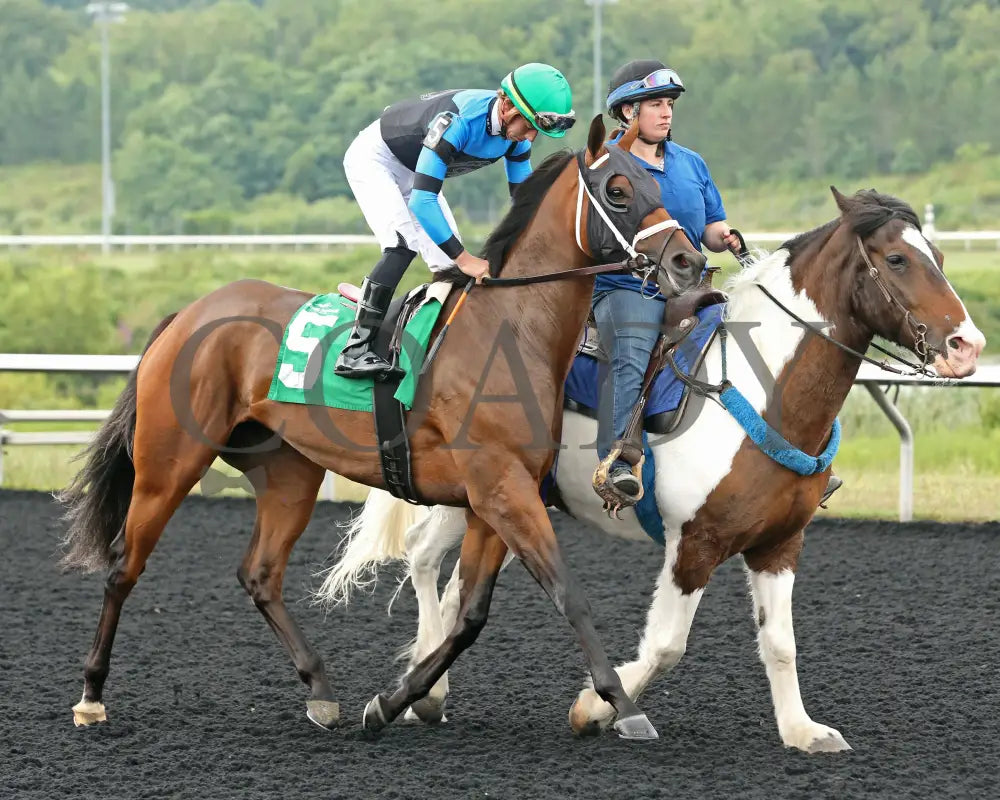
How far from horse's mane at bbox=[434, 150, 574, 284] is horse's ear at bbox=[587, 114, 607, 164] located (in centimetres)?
12

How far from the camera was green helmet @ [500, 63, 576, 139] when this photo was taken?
4242 mm

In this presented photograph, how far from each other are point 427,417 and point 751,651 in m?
1.98

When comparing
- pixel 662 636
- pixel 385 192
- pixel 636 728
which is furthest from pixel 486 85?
pixel 636 728

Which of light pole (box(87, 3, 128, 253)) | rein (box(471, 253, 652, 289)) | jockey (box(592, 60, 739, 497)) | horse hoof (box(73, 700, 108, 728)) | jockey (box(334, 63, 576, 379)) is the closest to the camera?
rein (box(471, 253, 652, 289))

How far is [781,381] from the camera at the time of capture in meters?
4.41

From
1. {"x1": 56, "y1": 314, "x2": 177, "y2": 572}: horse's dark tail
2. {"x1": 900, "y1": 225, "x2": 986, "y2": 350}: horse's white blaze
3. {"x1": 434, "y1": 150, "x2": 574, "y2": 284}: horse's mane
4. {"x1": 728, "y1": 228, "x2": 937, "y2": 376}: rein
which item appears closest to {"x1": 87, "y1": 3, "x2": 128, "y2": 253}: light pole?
{"x1": 56, "y1": 314, "x2": 177, "y2": 572}: horse's dark tail

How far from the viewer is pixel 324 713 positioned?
475 centimetres

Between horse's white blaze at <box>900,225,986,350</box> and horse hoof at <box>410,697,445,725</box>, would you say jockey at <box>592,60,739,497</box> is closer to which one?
horse's white blaze at <box>900,225,986,350</box>

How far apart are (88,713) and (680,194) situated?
2677 millimetres

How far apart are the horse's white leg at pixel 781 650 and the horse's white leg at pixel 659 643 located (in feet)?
0.70

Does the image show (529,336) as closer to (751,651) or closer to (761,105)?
(751,651)

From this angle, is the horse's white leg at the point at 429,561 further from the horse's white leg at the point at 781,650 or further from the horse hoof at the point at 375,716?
the horse's white leg at the point at 781,650

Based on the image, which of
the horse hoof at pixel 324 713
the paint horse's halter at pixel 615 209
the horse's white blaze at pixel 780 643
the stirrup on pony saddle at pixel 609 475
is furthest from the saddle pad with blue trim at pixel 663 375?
the horse hoof at pixel 324 713

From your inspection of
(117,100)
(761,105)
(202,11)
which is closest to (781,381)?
(761,105)
